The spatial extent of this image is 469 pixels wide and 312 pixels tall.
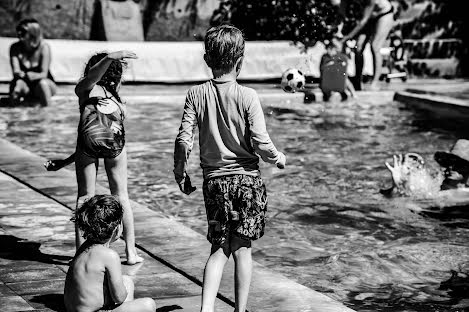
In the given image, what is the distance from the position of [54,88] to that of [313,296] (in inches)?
443

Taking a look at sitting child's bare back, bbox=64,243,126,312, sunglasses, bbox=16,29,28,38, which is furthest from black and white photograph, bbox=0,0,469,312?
sunglasses, bbox=16,29,28,38

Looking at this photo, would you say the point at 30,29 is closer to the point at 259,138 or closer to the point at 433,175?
the point at 433,175

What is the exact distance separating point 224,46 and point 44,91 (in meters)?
11.1

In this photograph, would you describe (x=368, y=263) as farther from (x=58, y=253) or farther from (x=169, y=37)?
(x=169, y=37)

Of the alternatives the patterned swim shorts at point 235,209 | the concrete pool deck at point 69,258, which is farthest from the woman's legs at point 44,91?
the patterned swim shorts at point 235,209

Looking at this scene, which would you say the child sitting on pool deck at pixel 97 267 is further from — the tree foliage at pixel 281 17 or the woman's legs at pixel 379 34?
the tree foliage at pixel 281 17

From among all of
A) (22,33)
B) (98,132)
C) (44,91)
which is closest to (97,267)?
(98,132)

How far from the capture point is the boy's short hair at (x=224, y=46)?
16.9 ft

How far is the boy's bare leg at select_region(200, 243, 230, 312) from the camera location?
17.0 feet

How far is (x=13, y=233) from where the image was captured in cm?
729

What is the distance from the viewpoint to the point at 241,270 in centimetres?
523

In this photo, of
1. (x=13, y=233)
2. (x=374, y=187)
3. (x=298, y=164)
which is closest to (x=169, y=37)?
(x=298, y=164)

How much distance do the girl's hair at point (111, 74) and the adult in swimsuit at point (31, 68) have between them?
9.76 meters

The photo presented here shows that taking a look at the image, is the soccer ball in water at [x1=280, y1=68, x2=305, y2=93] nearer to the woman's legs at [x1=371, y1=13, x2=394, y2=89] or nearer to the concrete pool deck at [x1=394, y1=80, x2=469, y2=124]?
the concrete pool deck at [x1=394, y1=80, x2=469, y2=124]
